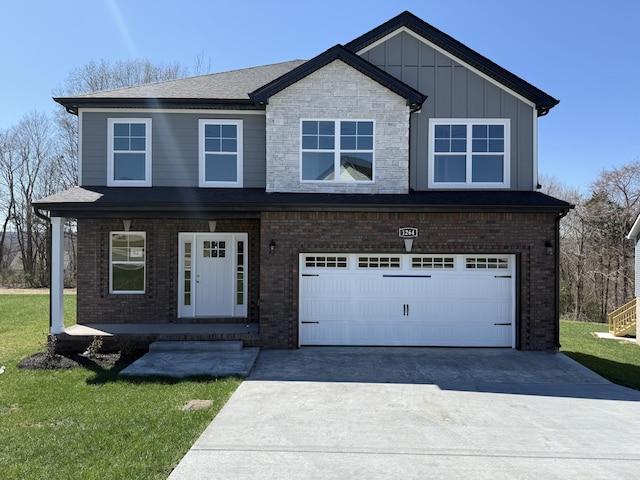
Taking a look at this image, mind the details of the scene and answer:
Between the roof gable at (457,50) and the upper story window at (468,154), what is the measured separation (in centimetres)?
90

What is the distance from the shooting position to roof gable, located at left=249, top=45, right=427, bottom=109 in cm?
1030

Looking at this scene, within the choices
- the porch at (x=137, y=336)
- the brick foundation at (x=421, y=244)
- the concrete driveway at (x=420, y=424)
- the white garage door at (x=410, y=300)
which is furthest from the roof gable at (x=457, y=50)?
the porch at (x=137, y=336)

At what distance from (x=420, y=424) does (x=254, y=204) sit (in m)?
5.74

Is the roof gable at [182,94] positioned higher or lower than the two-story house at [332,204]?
higher

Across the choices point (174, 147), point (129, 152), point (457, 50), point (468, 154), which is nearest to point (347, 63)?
point (457, 50)

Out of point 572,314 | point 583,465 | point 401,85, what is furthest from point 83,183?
point 572,314

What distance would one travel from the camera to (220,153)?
36.6 feet

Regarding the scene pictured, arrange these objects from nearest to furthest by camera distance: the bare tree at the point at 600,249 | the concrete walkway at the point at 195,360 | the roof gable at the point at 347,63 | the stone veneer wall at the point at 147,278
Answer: the concrete walkway at the point at 195,360
the roof gable at the point at 347,63
the stone veneer wall at the point at 147,278
the bare tree at the point at 600,249

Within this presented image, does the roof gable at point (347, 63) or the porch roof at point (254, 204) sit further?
the roof gable at point (347, 63)

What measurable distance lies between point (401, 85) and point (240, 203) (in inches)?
184

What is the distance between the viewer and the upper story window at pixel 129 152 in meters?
11.1

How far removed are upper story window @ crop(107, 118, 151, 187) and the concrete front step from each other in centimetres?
417

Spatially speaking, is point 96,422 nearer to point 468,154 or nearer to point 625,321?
point 468,154

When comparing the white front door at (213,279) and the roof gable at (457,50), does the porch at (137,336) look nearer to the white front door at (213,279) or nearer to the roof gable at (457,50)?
the white front door at (213,279)
